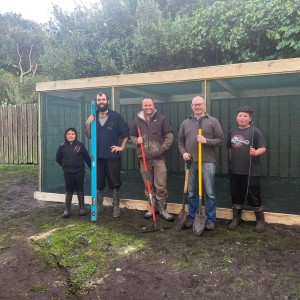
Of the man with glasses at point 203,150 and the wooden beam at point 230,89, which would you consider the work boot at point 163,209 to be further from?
the wooden beam at point 230,89

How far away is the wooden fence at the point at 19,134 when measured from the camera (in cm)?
997

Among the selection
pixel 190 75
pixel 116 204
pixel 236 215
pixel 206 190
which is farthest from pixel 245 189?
pixel 116 204

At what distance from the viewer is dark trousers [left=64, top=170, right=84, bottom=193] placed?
496cm

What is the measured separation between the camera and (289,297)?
8.69ft

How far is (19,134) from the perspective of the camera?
1016 cm

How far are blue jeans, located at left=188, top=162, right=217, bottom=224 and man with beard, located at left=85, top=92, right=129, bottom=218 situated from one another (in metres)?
1.10

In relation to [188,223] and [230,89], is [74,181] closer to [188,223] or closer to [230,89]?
[188,223]

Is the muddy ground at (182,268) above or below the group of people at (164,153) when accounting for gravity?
below

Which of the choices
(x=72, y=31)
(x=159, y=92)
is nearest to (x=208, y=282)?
(x=159, y=92)

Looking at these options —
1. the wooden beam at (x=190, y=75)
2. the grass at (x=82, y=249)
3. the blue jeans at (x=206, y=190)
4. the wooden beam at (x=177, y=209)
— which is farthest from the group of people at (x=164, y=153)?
the grass at (x=82, y=249)

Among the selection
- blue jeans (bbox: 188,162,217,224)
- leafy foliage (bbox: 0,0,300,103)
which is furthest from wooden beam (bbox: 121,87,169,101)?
leafy foliage (bbox: 0,0,300,103)

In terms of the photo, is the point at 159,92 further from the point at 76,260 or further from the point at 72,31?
the point at 72,31

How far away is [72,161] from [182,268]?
2.40m

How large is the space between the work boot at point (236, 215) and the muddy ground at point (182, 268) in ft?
0.30
